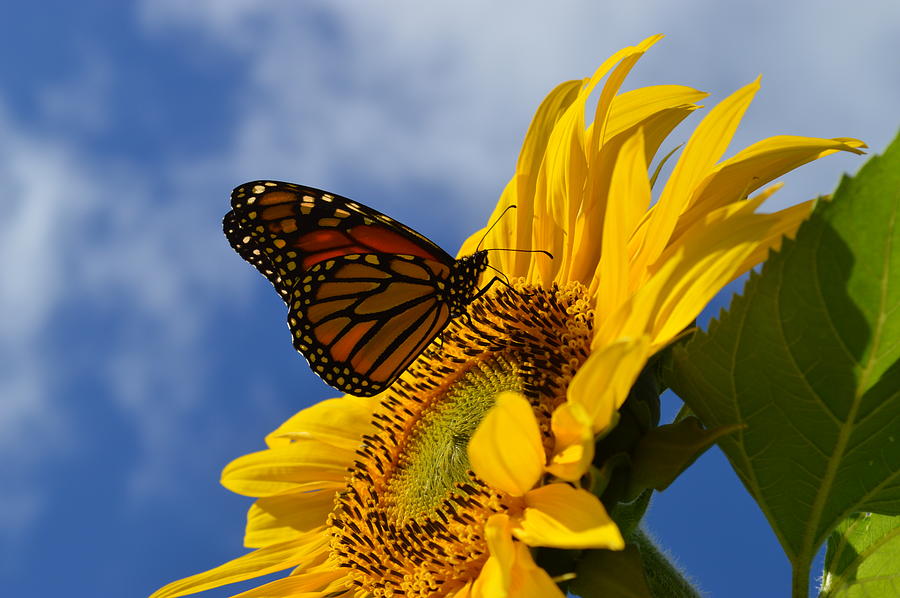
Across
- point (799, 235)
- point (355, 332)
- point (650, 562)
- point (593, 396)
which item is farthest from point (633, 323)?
point (355, 332)

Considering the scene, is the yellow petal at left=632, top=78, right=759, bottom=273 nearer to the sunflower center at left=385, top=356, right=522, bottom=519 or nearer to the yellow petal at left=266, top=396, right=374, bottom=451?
the sunflower center at left=385, top=356, right=522, bottom=519

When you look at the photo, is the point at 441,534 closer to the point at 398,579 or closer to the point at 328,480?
the point at 398,579

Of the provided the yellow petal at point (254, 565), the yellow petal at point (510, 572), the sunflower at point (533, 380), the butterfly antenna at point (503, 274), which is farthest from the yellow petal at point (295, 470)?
the yellow petal at point (510, 572)

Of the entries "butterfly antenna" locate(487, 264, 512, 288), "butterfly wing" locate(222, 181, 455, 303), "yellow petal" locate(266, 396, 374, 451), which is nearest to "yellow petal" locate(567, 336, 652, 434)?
"butterfly antenna" locate(487, 264, 512, 288)

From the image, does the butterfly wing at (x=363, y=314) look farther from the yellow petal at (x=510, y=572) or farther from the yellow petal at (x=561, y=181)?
the yellow petal at (x=510, y=572)

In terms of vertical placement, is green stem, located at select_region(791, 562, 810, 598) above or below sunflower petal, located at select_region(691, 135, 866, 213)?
below

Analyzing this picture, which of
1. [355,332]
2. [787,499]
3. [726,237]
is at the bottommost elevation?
[787,499]
